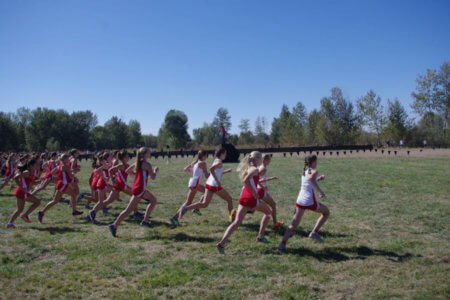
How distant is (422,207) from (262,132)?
90.2m

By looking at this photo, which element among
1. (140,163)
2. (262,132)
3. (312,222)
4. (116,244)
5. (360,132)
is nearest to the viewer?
(116,244)

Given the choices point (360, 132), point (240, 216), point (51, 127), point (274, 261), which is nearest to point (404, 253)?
point (274, 261)

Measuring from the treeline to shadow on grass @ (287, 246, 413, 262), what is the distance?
203 ft

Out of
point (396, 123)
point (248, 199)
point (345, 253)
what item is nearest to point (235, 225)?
point (248, 199)

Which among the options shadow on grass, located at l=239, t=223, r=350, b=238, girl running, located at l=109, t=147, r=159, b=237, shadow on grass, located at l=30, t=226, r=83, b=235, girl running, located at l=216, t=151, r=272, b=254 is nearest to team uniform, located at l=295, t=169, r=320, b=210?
girl running, located at l=216, t=151, r=272, b=254

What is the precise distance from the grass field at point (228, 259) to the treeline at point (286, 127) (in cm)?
6052

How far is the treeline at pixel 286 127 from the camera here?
6344 centimetres

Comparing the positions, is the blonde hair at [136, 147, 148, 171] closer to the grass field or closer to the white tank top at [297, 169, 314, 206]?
the grass field

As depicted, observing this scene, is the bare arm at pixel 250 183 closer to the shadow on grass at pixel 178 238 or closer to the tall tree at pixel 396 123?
the shadow on grass at pixel 178 238

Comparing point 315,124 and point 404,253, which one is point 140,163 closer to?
point 404,253

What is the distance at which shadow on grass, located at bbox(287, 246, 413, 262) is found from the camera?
511 cm

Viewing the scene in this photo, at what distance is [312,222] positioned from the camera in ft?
24.4

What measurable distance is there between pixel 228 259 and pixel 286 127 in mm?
82431

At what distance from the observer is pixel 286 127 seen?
280 feet
